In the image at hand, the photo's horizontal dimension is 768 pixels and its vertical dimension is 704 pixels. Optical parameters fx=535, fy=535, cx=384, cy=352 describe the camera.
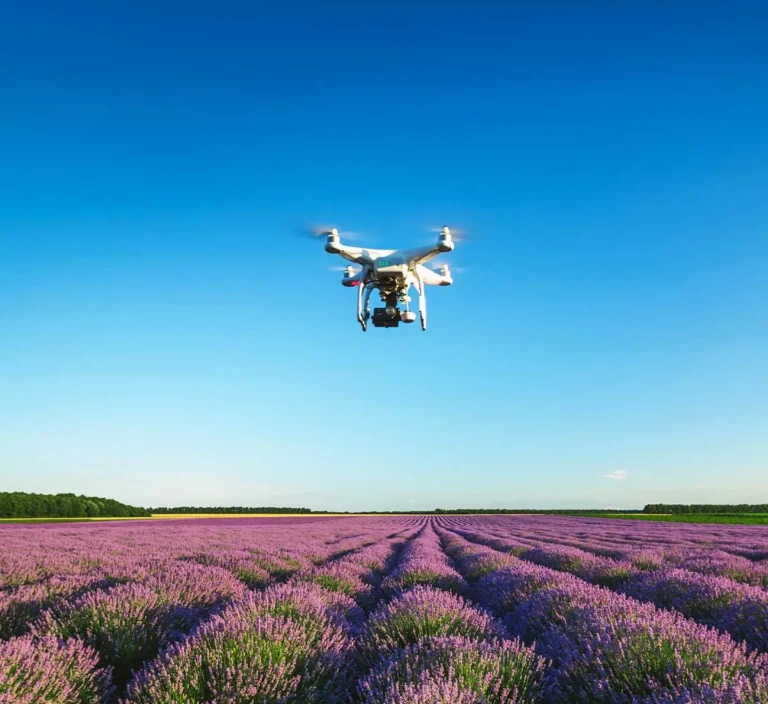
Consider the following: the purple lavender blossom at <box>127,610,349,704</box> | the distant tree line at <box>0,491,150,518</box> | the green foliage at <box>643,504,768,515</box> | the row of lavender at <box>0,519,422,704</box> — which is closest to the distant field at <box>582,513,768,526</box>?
the green foliage at <box>643,504,768,515</box>

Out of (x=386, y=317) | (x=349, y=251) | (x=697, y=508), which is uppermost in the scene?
(x=349, y=251)

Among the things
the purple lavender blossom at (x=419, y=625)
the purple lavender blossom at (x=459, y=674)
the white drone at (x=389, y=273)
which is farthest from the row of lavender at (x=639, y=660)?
the white drone at (x=389, y=273)

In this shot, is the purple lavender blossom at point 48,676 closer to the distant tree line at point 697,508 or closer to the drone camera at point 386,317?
the drone camera at point 386,317

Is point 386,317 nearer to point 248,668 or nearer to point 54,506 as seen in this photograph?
point 248,668

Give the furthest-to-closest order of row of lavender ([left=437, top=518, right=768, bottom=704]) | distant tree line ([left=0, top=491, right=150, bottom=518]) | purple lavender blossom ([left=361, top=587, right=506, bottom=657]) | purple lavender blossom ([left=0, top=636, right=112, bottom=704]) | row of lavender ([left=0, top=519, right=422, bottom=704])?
distant tree line ([left=0, top=491, right=150, bottom=518]) → purple lavender blossom ([left=361, top=587, right=506, bottom=657]) → row of lavender ([left=0, top=519, right=422, bottom=704]) → purple lavender blossom ([left=0, top=636, right=112, bottom=704]) → row of lavender ([left=437, top=518, right=768, bottom=704])

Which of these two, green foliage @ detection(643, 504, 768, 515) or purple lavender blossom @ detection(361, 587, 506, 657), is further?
green foliage @ detection(643, 504, 768, 515)

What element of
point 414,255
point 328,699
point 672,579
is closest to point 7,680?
point 328,699

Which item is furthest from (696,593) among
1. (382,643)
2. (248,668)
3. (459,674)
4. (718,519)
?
(718,519)

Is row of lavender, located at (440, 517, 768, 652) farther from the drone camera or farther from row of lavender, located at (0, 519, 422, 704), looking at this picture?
the drone camera
